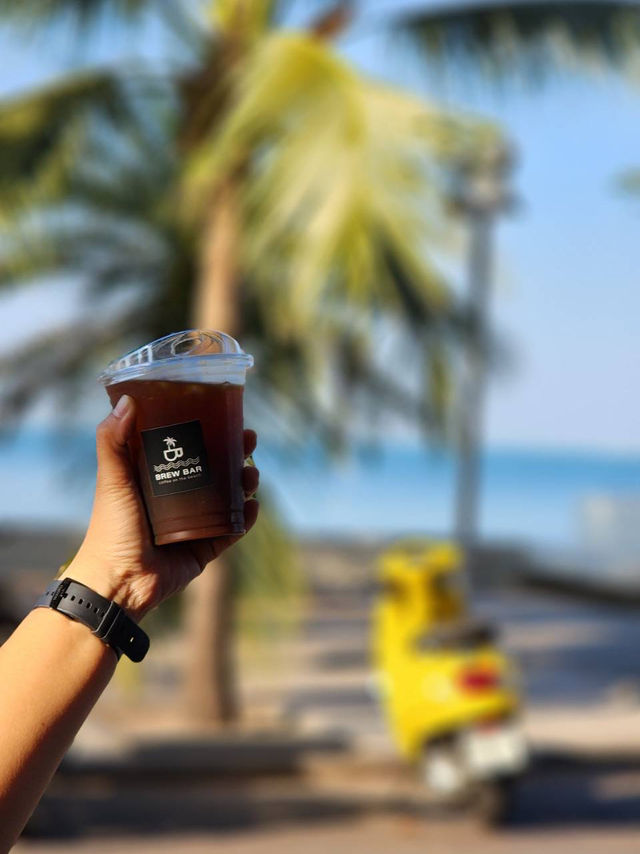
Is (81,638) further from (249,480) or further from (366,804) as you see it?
(366,804)

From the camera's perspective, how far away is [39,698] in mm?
1292

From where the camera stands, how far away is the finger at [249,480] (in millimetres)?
1524

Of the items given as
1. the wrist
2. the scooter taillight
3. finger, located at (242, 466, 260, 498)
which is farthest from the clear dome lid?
the scooter taillight

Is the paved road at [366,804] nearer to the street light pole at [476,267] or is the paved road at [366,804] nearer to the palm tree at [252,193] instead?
the palm tree at [252,193]

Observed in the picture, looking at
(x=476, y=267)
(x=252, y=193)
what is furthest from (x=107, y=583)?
(x=476, y=267)

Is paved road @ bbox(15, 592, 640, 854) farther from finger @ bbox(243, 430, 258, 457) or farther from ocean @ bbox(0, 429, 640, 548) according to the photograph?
finger @ bbox(243, 430, 258, 457)

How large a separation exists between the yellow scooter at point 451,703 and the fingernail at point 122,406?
203 inches

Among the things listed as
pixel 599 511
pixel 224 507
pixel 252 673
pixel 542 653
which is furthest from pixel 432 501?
pixel 224 507

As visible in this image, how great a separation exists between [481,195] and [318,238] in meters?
6.10

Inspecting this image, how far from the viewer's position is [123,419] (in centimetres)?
143

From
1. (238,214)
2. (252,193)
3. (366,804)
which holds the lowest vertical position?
(366,804)

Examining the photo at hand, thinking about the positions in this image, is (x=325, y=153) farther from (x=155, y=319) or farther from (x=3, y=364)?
(x=3, y=364)

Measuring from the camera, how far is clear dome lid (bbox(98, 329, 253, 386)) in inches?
58.5

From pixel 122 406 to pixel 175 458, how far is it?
3.6 inches
